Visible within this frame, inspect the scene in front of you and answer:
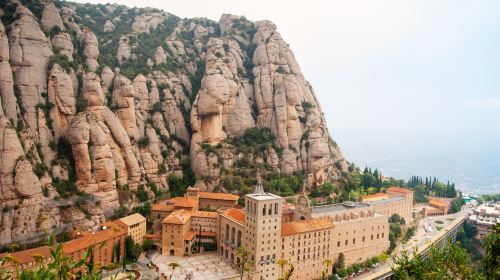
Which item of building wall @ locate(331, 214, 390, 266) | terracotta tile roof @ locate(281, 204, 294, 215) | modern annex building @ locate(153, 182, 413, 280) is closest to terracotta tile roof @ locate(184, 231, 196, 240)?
modern annex building @ locate(153, 182, 413, 280)

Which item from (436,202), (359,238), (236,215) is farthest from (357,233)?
(436,202)

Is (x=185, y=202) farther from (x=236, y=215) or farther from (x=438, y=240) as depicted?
(x=438, y=240)

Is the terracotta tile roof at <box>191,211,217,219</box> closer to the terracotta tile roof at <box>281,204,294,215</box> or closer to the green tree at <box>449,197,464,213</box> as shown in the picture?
the terracotta tile roof at <box>281,204,294,215</box>

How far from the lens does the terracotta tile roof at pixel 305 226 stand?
6241cm

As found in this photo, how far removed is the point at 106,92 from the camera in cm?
8469

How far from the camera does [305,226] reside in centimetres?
6412

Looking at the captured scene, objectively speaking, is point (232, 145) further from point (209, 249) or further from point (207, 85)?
point (209, 249)

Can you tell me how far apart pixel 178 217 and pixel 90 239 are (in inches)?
554

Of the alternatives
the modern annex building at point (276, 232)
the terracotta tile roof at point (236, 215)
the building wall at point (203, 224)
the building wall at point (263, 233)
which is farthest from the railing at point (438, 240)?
the building wall at point (203, 224)

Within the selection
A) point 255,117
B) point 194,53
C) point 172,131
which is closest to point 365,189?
point 255,117

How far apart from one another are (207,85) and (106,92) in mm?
23213

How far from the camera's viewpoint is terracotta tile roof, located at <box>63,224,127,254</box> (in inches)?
2104

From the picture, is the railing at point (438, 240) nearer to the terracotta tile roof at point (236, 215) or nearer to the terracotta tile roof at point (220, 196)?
the terracotta tile roof at point (236, 215)

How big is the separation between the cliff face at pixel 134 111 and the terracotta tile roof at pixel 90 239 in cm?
584
